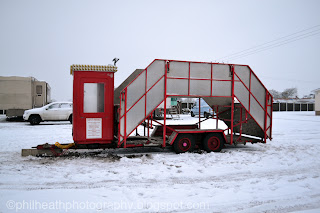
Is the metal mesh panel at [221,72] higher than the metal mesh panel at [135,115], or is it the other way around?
the metal mesh panel at [221,72]

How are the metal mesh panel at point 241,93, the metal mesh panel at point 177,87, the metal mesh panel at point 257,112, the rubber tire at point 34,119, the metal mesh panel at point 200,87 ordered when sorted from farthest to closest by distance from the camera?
the rubber tire at point 34,119 < the metal mesh panel at point 257,112 < the metal mesh panel at point 241,93 < the metal mesh panel at point 200,87 < the metal mesh panel at point 177,87

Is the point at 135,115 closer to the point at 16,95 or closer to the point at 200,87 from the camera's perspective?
the point at 200,87

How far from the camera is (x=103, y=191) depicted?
502cm

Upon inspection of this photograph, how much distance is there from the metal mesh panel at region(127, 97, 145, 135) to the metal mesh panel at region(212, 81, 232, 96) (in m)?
2.55

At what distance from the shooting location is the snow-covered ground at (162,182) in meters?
4.45

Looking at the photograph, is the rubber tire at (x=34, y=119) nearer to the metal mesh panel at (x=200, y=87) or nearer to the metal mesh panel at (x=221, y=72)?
the metal mesh panel at (x=200, y=87)

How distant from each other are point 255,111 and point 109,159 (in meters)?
5.39

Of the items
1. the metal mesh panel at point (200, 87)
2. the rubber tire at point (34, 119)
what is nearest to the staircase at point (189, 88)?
the metal mesh panel at point (200, 87)

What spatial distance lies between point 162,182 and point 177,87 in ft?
11.8

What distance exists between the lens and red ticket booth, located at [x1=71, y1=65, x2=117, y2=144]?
25.1ft

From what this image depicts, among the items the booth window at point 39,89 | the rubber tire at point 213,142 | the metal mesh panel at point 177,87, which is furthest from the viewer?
the booth window at point 39,89

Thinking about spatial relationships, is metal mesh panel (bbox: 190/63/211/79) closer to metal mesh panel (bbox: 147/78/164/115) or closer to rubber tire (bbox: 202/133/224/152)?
metal mesh panel (bbox: 147/78/164/115)

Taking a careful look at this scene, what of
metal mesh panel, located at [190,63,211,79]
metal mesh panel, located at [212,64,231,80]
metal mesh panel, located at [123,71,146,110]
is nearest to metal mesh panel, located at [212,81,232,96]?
metal mesh panel, located at [212,64,231,80]

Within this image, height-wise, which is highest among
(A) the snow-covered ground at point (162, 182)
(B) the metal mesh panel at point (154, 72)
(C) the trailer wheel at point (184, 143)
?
(B) the metal mesh panel at point (154, 72)
